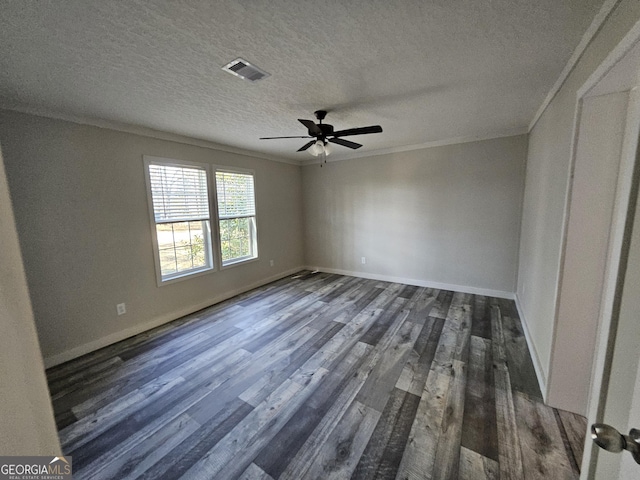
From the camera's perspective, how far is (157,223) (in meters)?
3.15

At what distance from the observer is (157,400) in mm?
1983

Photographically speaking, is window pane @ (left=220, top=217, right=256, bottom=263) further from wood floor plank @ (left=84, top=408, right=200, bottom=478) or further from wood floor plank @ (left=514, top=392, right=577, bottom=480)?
wood floor plank @ (left=514, top=392, right=577, bottom=480)

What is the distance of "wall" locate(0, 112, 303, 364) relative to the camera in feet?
7.45

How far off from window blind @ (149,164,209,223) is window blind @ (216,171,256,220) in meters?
0.27

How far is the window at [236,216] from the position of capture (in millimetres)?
3953

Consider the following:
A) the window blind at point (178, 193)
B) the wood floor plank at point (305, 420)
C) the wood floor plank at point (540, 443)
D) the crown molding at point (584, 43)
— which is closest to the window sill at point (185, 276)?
the window blind at point (178, 193)

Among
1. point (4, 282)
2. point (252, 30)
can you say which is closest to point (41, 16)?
point (252, 30)

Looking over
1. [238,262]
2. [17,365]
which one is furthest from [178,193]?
[17,365]

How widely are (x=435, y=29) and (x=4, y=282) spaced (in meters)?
1.97

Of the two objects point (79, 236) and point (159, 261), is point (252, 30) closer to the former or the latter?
point (79, 236)

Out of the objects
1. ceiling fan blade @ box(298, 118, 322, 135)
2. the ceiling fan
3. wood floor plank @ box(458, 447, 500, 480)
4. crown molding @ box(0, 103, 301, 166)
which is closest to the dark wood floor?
wood floor plank @ box(458, 447, 500, 480)

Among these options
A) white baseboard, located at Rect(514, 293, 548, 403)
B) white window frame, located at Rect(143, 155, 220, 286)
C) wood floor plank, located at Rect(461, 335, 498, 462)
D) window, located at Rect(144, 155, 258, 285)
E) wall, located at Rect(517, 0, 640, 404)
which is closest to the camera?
wall, located at Rect(517, 0, 640, 404)

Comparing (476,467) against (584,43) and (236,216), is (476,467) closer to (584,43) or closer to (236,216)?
(584,43)

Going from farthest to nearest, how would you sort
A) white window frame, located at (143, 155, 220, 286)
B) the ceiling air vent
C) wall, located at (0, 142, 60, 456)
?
1. white window frame, located at (143, 155, 220, 286)
2. the ceiling air vent
3. wall, located at (0, 142, 60, 456)
